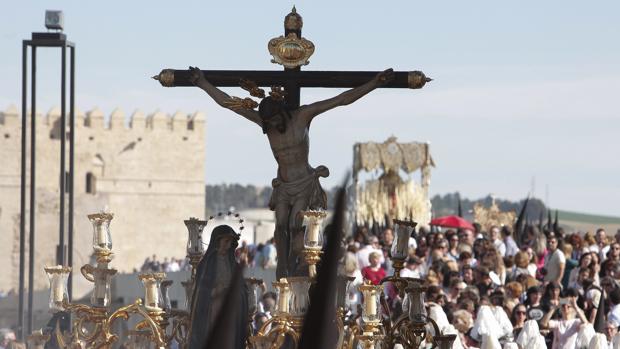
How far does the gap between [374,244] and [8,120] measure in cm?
6207

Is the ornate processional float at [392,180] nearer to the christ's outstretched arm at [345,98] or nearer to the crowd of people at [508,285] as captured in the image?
the crowd of people at [508,285]

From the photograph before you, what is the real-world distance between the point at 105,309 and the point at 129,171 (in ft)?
256

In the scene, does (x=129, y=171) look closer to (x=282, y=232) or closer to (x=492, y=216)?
(x=492, y=216)

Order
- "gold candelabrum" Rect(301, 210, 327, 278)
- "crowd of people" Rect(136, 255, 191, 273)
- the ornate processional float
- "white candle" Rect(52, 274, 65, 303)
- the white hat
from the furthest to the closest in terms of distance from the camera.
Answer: the ornate processional float, "crowd of people" Rect(136, 255, 191, 273), the white hat, "white candle" Rect(52, 274, 65, 303), "gold candelabrum" Rect(301, 210, 327, 278)

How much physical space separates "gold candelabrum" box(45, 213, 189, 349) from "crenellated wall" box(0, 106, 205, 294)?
68021 mm

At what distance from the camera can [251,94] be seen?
1156 centimetres

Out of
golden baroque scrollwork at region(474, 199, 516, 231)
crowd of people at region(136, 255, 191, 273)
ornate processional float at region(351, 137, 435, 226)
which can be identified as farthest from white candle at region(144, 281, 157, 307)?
ornate processional float at region(351, 137, 435, 226)

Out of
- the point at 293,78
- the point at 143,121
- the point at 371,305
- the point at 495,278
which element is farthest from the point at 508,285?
the point at 143,121

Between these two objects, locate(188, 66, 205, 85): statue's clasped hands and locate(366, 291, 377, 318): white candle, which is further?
locate(188, 66, 205, 85): statue's clasped hands

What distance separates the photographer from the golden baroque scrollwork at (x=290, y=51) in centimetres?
1155

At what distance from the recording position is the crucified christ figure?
11.5m

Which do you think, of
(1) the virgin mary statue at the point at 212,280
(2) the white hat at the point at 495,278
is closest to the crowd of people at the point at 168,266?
(2) the white hat at the point at 495,278

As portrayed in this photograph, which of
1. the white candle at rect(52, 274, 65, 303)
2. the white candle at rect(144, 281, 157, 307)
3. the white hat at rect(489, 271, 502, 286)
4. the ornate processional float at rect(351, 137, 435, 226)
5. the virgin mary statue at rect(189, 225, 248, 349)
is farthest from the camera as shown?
the ornate processional float at rect(351, 137, 435, 226)

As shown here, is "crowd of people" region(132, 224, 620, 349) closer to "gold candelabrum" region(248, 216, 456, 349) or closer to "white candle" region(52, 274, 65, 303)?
"gold candelabrum" region(248, 216, 456, 349)
